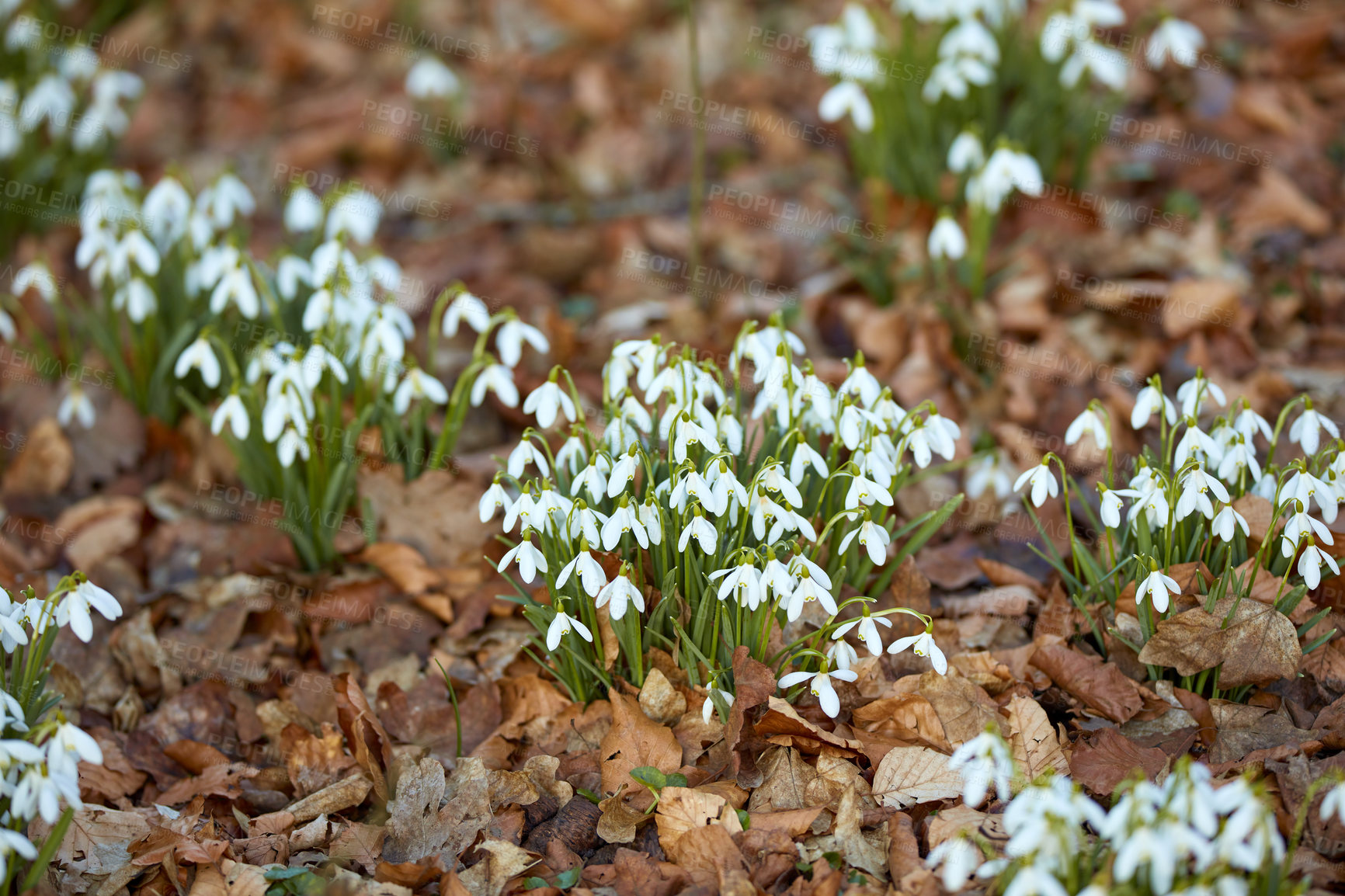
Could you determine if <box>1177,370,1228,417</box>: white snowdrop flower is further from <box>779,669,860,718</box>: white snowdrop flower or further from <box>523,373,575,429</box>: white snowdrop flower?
<box>523,373,575,429</box>: white snowdrop flower

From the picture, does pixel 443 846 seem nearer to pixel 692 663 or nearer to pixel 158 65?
pixel 692 663

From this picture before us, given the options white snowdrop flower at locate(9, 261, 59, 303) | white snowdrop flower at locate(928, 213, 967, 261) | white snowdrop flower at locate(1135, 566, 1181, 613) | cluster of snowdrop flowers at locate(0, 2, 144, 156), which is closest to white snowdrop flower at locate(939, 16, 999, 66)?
white snowdrop flower at locate(928, 213, 967, 261)

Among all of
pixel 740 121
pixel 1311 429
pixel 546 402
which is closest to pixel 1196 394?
pixel 1311 429

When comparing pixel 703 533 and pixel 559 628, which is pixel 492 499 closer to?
pixel 559 628

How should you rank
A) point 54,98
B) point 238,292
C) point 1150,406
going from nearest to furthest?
point 1150,406 < point 238,292 < point 54,98

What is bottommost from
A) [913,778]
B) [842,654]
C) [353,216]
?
[913,778]

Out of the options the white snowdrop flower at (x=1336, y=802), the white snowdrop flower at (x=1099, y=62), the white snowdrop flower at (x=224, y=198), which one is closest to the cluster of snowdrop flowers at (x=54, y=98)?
the white snowdrop flower at (x=224, y=198)
